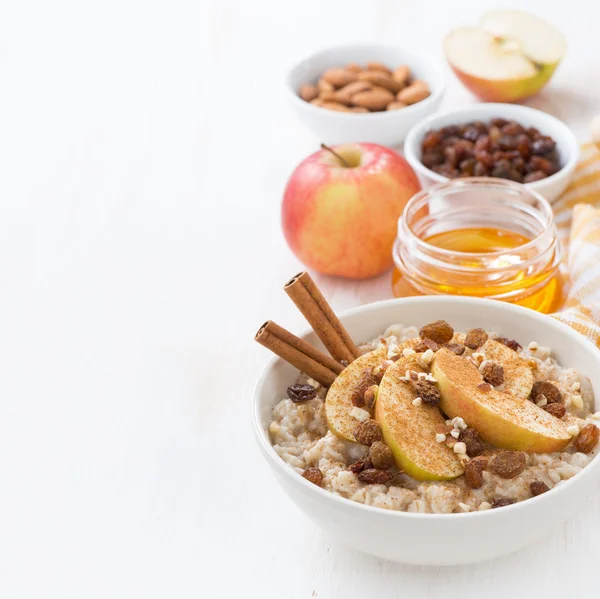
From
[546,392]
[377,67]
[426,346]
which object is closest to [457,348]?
[426,346]

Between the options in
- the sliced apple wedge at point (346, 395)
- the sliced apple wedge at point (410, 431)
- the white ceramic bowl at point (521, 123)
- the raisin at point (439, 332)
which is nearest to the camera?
the sliced apple wedge at point (410, 431)

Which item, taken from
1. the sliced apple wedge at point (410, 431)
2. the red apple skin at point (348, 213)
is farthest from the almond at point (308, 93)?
the sliced apple wedge at point (410, 431)

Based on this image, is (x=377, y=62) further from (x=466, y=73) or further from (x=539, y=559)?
(x=539, y=559)

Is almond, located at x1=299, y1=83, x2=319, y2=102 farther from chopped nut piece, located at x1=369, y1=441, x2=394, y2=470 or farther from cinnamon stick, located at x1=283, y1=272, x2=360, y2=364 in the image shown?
chopped nut piece, located at x1=369, y1=441, x2=394, y2=470

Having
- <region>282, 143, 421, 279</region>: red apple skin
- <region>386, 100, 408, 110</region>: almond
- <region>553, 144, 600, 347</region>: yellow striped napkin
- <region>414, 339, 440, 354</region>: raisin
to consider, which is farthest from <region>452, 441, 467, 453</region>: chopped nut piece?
<region>386, 100, 408, 110</region>: almond

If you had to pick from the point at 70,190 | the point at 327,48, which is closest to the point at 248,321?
the point at 70,190

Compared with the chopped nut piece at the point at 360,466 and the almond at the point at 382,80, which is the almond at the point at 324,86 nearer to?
the almond at the point at 382,80
